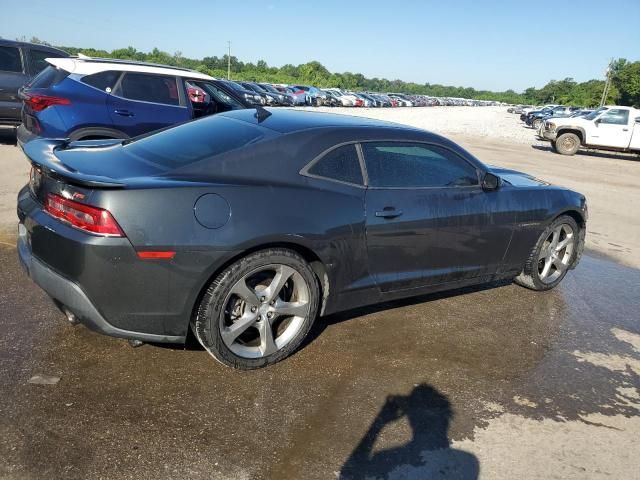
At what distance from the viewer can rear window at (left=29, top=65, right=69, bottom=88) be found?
6.71m

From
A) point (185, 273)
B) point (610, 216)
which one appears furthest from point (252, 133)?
point (610, 216)

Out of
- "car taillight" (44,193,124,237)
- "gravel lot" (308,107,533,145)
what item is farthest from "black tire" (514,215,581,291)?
"gravel lot" (308,107,533,145)

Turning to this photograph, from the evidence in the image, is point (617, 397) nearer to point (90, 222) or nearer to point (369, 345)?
point (369, 345)

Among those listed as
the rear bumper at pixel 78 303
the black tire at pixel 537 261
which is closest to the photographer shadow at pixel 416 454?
the rear bumper at pixel 78 303

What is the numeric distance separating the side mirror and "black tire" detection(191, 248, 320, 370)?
5.62 feet

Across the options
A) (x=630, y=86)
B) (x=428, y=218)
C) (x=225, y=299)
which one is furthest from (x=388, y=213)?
(x=630, y=86)

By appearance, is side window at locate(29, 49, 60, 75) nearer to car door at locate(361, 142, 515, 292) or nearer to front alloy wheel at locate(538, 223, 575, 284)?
car door at locate(361, 142, 515, 292)

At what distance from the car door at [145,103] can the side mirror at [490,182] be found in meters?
4.65

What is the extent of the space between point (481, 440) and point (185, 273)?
5.77 ft

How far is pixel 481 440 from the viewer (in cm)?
272

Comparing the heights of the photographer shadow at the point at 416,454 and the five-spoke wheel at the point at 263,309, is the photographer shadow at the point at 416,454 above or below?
below

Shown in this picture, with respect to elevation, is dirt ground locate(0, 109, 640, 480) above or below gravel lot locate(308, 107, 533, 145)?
below

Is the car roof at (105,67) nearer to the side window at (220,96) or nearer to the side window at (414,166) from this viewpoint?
the side window at (220,96)

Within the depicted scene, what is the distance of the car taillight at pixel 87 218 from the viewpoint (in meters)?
2.63
